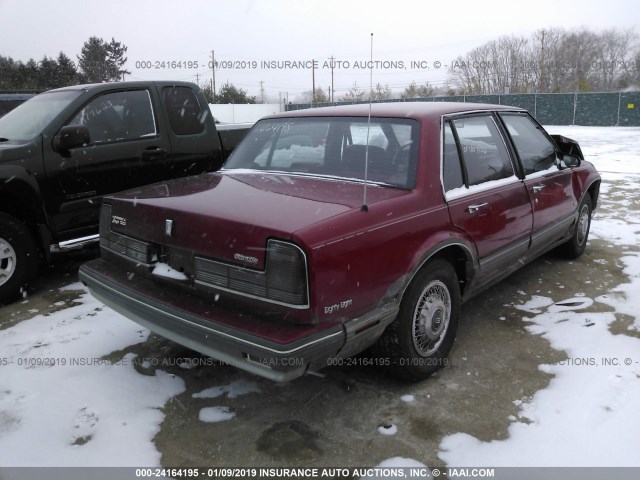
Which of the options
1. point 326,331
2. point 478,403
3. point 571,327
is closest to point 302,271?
point 326,331

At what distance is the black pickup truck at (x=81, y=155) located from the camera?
173 inches

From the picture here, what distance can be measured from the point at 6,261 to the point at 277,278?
10.3 feet

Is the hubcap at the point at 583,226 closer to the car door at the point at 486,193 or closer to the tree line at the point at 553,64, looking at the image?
the car door at the point at 486,193

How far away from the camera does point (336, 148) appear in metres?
3.50

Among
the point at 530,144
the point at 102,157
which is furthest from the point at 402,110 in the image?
the point at 102,157

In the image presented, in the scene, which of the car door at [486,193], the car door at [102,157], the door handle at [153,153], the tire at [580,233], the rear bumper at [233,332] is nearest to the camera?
the rear bumper at [233,332]

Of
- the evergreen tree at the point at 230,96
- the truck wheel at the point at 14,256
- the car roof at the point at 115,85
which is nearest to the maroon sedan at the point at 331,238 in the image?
the truck wheel at the point at 14,256

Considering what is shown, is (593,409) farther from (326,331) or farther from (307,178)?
(307,178)

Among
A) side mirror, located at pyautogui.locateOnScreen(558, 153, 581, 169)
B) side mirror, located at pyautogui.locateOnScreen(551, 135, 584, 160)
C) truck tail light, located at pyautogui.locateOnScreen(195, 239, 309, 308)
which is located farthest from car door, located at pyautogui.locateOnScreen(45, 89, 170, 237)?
side mirror, located at pyautogui.locateOnScreen(551, 135, 584, 160)

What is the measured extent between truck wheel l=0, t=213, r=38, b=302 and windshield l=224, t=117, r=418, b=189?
1.93m

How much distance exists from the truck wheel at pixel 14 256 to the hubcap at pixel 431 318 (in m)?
3.38

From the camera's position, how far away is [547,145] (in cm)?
482

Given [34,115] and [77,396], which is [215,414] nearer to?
[77,396]

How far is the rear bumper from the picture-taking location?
233 centimetres
